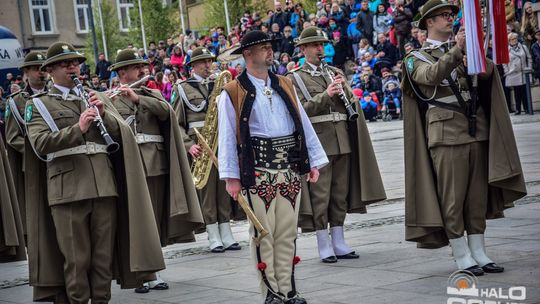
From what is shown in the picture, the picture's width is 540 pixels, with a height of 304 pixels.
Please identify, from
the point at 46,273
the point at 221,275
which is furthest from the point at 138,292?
the point at 46,273

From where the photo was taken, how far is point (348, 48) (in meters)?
29.9

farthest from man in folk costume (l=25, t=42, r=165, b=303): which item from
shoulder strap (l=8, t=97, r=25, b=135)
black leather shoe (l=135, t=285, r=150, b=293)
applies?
shoulder strap (l=8, t=97, r=25, b=135)

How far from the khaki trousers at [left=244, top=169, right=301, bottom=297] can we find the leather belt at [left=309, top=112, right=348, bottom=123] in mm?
2546

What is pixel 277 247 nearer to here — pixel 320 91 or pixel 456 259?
pixel 456 259

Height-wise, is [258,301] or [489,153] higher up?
[489,153]

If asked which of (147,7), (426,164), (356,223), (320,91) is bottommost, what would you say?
(356,223)

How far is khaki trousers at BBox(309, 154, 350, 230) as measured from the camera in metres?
10.3

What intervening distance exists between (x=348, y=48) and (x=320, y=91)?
64.2 feet

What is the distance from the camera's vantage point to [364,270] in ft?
30.7

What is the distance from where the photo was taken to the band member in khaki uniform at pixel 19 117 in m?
11.2

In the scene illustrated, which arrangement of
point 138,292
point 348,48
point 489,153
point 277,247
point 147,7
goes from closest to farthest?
point 277,247
point 489,153
point 138,292
point 348,48
point 147,7

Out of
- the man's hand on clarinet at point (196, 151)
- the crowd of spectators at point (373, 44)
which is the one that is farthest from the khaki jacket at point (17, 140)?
the crowd of spectators at point (373, 44)

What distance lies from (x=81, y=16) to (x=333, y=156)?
2039 inches

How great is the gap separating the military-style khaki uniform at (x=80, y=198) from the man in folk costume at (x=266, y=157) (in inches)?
39.1
